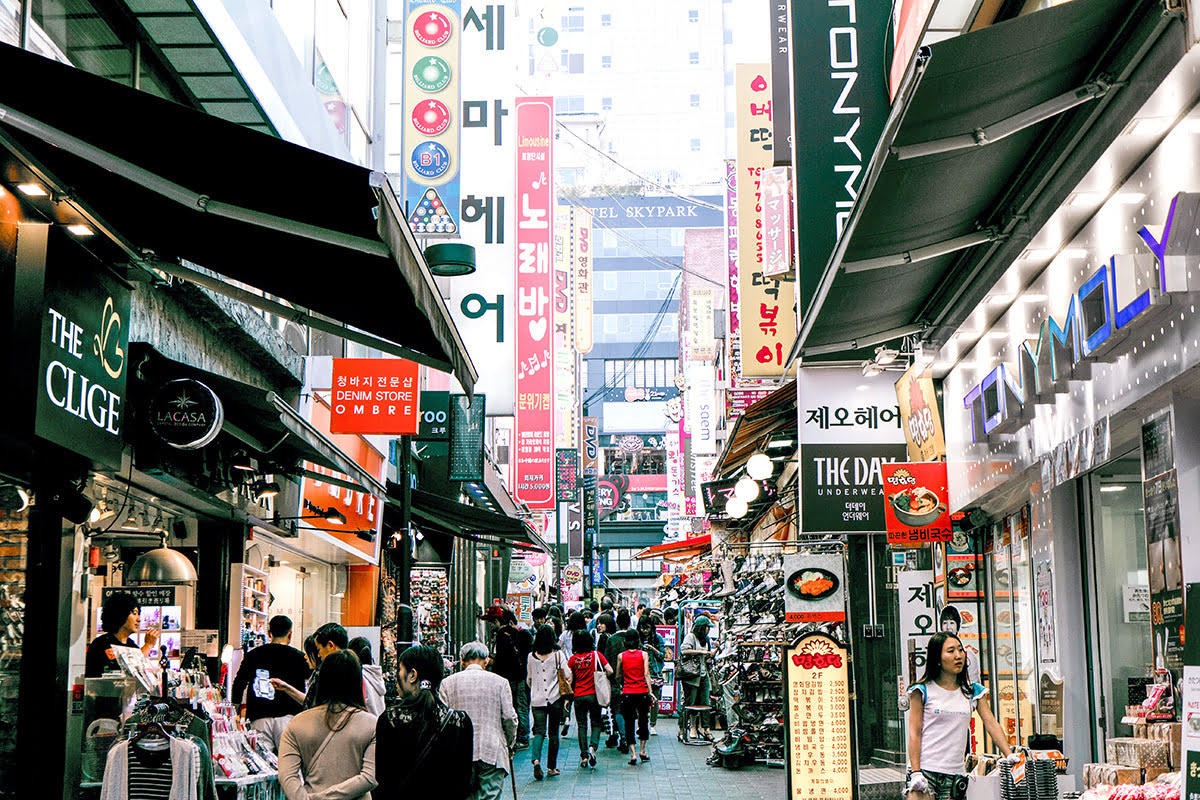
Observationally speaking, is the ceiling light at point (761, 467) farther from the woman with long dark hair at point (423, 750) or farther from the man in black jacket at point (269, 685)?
the woman with long dark hair at point (423, 750)

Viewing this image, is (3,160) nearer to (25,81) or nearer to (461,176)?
(25,81)

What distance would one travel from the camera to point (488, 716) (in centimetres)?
1038

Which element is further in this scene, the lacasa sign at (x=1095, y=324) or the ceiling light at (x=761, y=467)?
the ceiling light at (x=761, y=467)

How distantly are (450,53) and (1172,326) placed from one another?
15.2m

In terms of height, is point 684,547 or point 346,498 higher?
point 346,498

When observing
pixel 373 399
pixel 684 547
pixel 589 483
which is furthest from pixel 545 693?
pixel 589 483

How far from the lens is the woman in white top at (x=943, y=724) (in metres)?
8.52

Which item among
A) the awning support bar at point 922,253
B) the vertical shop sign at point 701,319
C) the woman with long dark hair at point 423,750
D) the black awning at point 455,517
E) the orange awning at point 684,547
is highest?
the vertical shop sign at point 701,319

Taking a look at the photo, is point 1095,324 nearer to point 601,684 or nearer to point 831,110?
point 831,110

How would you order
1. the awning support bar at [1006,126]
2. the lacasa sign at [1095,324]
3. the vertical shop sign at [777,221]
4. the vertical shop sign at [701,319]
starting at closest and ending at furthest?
the lacasa sign at [1095,324] < the awning support bar at [1006,126] < the vertical shop sign at [777,221] < the vertical shop sign at [701,319]

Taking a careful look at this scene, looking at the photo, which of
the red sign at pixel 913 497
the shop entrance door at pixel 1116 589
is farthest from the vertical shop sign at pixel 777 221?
the shop entrance door at pixel 1116 589

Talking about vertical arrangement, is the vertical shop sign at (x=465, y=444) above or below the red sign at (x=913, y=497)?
above

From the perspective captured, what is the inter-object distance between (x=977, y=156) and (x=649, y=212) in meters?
103

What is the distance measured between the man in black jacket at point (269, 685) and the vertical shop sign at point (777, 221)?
872 centimetres
